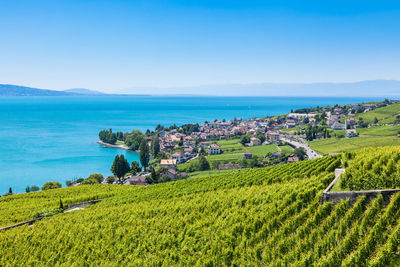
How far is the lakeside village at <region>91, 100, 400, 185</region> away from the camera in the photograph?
48522mm

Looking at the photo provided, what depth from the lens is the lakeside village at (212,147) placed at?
48.5 meters

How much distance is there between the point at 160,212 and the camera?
1527 cm

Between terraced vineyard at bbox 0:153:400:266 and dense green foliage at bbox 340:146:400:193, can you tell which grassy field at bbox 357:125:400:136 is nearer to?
terraced vineyard at bbox 0:153:400:266

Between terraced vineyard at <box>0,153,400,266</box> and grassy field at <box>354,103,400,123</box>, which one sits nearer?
terraced vineyard at <box>0,153,400,266</box>

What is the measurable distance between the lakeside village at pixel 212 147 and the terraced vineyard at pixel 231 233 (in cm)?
2594

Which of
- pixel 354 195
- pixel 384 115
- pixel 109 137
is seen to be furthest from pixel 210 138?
pixel 354 195

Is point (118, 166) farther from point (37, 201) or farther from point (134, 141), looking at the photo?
point (134, 141)

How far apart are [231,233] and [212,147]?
5539 centimetres

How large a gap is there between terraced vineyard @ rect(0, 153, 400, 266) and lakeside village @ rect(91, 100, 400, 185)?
25.9 metres

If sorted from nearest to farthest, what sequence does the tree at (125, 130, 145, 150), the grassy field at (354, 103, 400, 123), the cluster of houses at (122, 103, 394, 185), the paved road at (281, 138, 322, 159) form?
the paved road at (281, 138, 322, 159) < the cluster of houses at (122, 103, 394, 185) < the tree at (125, 130, 145, 150) < the grassy field at (354, 103, 400, 123)

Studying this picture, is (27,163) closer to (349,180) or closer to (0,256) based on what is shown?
(0,256)

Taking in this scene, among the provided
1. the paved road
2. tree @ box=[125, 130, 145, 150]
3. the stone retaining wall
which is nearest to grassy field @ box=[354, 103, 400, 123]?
the paved road

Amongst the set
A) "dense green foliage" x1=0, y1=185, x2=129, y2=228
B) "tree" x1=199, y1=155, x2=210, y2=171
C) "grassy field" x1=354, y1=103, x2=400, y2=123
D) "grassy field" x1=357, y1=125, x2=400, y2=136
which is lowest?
"tree" x1=199, y1=155, x2=210, y2=171

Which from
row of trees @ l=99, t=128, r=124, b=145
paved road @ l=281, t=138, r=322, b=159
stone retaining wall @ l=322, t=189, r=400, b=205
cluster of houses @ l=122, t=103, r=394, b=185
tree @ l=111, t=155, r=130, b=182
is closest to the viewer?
stone retaining wall @ l=322, t=189, r=400, b=205
